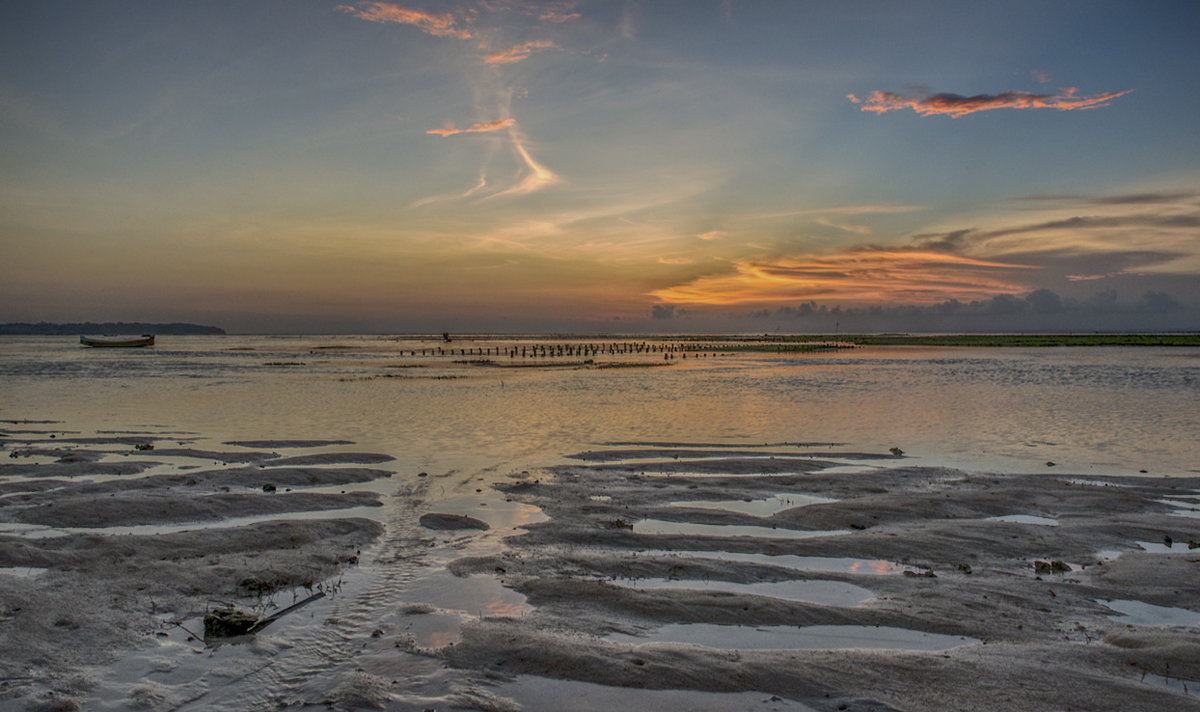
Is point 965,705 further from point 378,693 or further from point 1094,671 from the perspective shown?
point 378,693

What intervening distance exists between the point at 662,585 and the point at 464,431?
15535 millimetres

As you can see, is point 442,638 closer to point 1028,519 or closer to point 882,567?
point 882,567

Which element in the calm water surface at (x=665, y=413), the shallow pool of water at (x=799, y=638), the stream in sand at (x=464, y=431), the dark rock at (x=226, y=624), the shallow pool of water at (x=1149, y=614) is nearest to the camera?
the stream in sand at (x=464, y=431)

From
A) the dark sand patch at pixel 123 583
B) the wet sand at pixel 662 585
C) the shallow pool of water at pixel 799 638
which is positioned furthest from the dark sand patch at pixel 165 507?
the shallow pool of water at pixel 799 638

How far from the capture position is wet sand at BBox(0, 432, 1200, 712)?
20.0 feet

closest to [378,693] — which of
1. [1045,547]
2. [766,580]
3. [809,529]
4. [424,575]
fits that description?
[424,575]

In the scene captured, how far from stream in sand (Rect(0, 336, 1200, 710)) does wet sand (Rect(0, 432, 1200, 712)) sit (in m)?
0.13

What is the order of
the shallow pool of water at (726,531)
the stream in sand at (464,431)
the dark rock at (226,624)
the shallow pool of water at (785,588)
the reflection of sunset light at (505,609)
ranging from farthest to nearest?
the shallow pool of water at (726,531), the shallow pool of water at (785,588), the reflection of sunset light at (505,609), the dark rock at (226,624), the stream in sand at (464,431)

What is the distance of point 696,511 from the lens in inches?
477

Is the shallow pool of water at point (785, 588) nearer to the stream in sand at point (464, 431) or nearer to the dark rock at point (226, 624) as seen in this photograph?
the stream in sand at point (464, 431)

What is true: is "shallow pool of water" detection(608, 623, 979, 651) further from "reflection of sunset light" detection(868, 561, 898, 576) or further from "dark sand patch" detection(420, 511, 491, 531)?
"dark sand patch" detection(420, 511, 491, 531)

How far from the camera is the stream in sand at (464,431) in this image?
666 centimetres

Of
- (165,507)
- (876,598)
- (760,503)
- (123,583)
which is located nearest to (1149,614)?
(876,598)

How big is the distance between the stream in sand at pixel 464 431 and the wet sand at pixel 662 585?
0.44 ft
